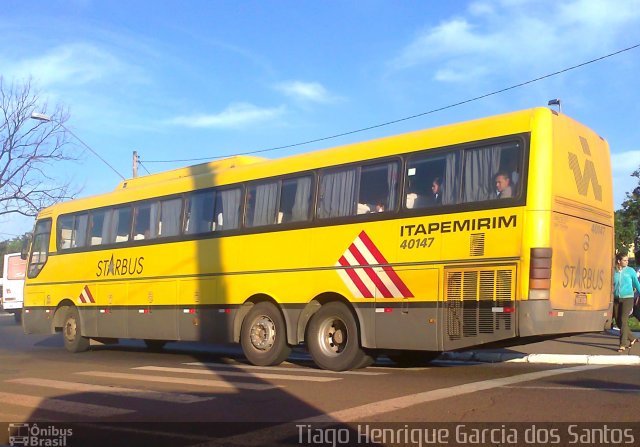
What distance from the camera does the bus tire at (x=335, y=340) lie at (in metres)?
10.5

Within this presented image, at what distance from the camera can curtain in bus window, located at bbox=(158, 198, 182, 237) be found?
13.8m

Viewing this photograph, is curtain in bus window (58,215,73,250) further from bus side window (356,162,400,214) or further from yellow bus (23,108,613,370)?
bus side window (356,162,400,214)

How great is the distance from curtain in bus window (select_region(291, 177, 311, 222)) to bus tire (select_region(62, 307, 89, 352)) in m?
7.15

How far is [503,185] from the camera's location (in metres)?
8.99

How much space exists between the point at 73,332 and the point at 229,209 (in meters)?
6.07

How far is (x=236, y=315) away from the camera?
1228 cm

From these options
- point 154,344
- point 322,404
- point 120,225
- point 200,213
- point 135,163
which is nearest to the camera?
point 322,404

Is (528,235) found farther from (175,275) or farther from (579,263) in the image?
(175,275)

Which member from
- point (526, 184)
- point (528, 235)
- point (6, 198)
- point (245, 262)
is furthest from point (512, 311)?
point (6, 198)

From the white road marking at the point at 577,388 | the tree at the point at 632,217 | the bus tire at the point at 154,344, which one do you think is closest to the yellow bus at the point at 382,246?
the white road marking at the point at 577,388

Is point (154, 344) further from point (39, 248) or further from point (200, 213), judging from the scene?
point (200, 213)

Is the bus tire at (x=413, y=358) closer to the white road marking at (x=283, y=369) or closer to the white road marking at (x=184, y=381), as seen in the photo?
the white road marking at (x=283, y=369)

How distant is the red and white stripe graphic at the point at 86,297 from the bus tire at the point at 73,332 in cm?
36

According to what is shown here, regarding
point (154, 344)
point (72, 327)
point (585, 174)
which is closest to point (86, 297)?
point (72, 327)
